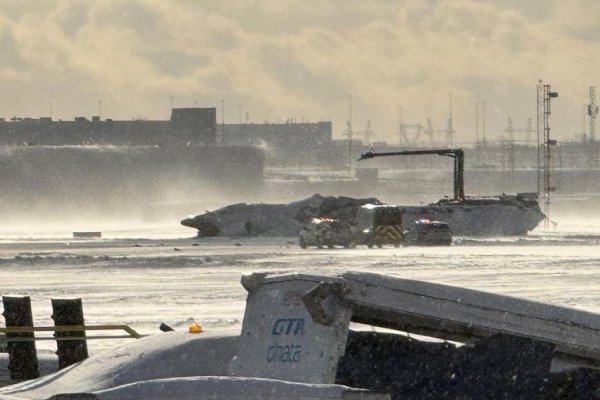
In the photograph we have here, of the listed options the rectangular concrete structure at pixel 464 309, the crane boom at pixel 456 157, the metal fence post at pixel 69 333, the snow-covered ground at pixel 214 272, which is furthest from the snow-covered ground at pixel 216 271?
the crane boom at pixel 456 157

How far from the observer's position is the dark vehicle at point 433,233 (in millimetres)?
74125

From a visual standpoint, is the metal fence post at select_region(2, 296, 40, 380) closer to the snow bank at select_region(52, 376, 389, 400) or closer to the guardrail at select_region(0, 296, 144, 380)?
the guardrail at select_region(0, 296, 144, 380)

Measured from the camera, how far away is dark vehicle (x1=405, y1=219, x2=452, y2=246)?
243 feet

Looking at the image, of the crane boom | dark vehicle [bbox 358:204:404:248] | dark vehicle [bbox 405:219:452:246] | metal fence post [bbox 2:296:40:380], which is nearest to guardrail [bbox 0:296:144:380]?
metal fence post [bbox 2:296:40:380]

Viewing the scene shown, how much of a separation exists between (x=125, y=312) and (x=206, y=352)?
21.0 metres

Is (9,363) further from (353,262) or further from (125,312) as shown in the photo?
(353,262)

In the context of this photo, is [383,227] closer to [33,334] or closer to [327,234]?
[327,234]

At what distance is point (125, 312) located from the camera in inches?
1217

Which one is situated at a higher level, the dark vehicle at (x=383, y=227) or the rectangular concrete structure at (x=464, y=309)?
the rectangular concrete structure at (x=464, y=309)

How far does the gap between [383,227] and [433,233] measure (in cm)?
247

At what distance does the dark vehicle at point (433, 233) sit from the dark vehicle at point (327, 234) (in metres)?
3.70

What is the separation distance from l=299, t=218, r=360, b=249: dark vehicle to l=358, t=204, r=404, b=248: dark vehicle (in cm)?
109

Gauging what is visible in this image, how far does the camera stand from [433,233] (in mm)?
74625

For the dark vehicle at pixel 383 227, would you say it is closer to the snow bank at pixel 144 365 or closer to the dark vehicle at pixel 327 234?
the dark vehicle at pixel 327 234
